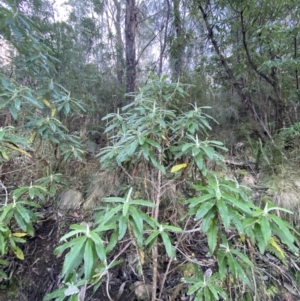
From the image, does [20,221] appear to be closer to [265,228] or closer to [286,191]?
[265,228]

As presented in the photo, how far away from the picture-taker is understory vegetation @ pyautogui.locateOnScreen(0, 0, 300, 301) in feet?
3.07

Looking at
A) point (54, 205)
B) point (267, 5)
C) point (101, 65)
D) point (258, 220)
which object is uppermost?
point (101, 65)

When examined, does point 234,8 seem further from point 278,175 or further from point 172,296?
point 172,296

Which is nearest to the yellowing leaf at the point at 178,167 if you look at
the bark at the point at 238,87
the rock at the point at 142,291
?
the rock at the point at 142,291

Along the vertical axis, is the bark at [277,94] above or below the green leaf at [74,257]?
above

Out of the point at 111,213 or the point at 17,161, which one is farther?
the point at 17,161

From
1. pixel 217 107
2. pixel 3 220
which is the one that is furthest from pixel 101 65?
pixel 3 220

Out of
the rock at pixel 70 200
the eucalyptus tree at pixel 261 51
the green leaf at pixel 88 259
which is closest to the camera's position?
the green leaf at pixel 88 259

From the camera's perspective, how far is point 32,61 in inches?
72.0

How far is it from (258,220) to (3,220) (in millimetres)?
1127

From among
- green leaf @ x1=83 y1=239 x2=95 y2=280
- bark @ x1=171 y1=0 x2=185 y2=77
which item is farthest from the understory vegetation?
bark @ x1=171 y1=0 x2=185 y2=77

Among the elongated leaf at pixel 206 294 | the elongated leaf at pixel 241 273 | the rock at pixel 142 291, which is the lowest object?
the rock at pixel 142 291

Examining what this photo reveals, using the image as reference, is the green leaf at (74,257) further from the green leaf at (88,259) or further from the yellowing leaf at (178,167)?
the yellowing leaf at (178,167)

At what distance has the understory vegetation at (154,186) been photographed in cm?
93
